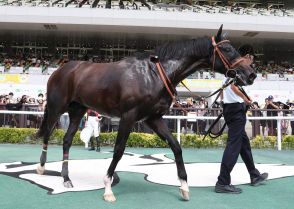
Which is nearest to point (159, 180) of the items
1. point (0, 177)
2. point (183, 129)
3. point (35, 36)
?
point (0, 177)

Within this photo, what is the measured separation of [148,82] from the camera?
3785 mm

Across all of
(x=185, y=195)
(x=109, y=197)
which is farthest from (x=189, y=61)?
(x=109, y=197)

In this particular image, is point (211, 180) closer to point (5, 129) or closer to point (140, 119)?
point (140, 119)

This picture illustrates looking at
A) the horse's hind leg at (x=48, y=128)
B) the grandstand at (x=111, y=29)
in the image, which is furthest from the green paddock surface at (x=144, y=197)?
the grandstand at (x=111, y=29)

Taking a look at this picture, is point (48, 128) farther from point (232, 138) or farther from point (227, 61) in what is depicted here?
point (227, 61)

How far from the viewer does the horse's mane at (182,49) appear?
3.88m

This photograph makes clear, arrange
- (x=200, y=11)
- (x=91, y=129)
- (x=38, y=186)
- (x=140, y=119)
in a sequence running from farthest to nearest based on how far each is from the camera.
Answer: (x=200, y=11) < (x=91, y=129) < (x=38, y=186) < (x=140, y=119)

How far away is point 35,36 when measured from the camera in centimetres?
3047

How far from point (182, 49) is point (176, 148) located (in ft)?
3.43

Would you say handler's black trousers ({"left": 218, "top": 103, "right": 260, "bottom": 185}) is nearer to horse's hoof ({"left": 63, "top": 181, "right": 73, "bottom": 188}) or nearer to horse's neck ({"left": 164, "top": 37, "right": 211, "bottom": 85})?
horse's neck ({"left": 164, "top": 37, "right": 211, "bottom": 85})

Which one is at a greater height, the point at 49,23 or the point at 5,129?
the point at 49,23

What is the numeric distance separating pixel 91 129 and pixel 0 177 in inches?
145

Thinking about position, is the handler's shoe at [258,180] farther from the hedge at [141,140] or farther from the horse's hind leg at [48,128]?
the hedge at [141,140]

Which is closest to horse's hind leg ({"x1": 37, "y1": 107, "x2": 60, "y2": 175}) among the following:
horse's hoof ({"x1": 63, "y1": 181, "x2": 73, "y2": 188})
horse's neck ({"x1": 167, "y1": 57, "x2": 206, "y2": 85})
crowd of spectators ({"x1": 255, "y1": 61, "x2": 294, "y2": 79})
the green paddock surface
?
the green paddock surface
